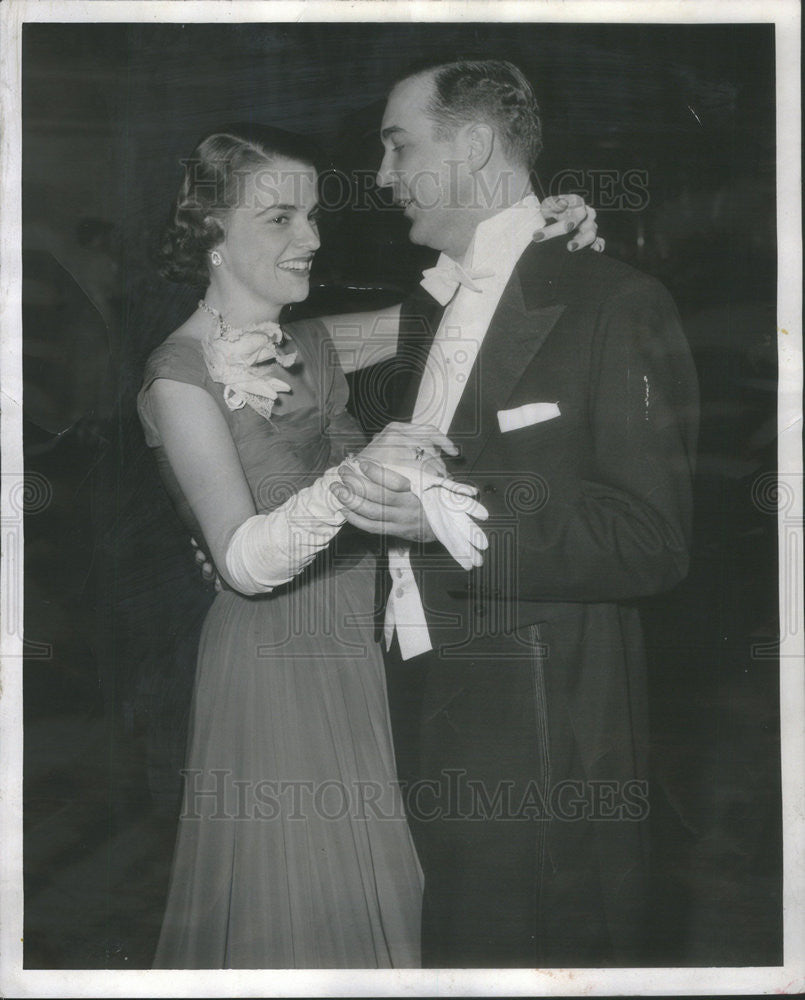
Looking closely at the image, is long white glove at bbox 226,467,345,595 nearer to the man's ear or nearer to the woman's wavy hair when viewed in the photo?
the woman's wavy hair

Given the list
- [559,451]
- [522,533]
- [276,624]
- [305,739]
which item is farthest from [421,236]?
[305,739]

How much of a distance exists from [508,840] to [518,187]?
4.82 feet

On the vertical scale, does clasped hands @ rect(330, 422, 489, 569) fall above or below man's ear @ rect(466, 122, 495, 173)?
below

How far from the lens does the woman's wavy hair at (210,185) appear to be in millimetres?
2076

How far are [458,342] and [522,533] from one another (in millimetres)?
448

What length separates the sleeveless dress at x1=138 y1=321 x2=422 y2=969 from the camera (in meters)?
2.06

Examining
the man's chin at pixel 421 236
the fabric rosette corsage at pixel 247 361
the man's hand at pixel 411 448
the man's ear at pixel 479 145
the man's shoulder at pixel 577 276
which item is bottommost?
the man's hand at pixel 411 448

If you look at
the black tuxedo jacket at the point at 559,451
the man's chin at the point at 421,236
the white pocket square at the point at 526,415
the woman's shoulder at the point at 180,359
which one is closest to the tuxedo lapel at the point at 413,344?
the black tuxedo jacket at the point at 559,451

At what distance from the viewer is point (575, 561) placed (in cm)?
202

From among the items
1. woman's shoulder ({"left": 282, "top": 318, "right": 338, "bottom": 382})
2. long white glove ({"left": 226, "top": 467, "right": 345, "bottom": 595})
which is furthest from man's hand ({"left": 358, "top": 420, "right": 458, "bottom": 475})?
woman's shoulder ({"left": 282, "top": 318, "right": 338, "bottom": 382})

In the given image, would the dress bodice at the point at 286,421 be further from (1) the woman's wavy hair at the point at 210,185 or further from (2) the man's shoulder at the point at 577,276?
(2) the man's shoulder at the point at 577,276

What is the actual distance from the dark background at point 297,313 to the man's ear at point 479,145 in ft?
0.42

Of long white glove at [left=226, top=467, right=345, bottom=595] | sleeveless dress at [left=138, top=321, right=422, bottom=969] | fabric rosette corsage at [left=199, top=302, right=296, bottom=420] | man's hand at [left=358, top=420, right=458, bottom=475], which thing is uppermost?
fabric rosette corsage at [left=199, top=302, right=296, bottom=420]

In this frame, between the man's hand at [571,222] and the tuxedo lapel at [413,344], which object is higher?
the man's hand at [571,222]
